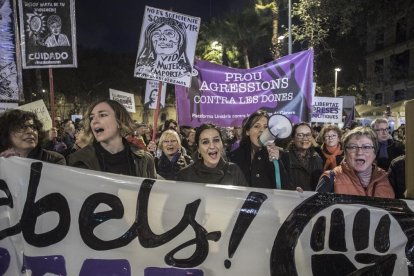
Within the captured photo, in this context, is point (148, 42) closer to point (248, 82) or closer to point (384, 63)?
point (248, 82)

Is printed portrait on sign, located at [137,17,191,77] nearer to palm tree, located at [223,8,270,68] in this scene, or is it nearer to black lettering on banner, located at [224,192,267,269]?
black lettering on banner, located at [224,192,267,269]

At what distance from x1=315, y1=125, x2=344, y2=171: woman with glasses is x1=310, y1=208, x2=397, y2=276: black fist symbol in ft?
7.50

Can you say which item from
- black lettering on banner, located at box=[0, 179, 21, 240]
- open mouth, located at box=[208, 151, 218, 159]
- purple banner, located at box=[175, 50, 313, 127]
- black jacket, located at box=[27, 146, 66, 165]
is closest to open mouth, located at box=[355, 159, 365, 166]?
open mouth, located at box=[208, 151, 218, 159]

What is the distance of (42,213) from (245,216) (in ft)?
4.20

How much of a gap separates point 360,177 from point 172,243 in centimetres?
138

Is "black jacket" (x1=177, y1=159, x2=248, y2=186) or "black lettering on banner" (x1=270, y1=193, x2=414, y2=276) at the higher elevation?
"black jacket" (x1=177, y1=159, x2=248, y2=186)

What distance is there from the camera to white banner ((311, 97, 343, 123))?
11164 millimetres

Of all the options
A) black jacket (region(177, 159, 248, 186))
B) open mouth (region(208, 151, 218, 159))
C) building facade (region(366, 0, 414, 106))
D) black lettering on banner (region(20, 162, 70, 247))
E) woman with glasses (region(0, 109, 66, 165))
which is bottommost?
black lettering on banner (region(20, 162, 70, 247))

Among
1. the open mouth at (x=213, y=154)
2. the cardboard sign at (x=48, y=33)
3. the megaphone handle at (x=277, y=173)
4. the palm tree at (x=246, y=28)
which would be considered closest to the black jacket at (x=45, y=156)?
the open mouth at (x=213, y=154)

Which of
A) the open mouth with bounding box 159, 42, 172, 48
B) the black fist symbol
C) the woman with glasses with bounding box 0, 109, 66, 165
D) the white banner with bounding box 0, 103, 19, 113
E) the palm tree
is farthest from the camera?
the palm tree

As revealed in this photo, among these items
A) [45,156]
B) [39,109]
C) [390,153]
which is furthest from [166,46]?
[390,153]

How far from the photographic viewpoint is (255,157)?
437 cm

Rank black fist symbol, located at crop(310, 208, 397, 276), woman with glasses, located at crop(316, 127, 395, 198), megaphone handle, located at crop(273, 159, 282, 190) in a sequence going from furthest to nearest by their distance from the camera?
1. megaphone handle, located at crop(273, 159, 282, 190)
2. woman with glasses, located at crop(316, 127, 395, 198)
3. black fist symbol, located at crop(310, 208, 397, 276)

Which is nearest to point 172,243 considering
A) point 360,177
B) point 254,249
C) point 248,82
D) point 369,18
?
point 254,249
